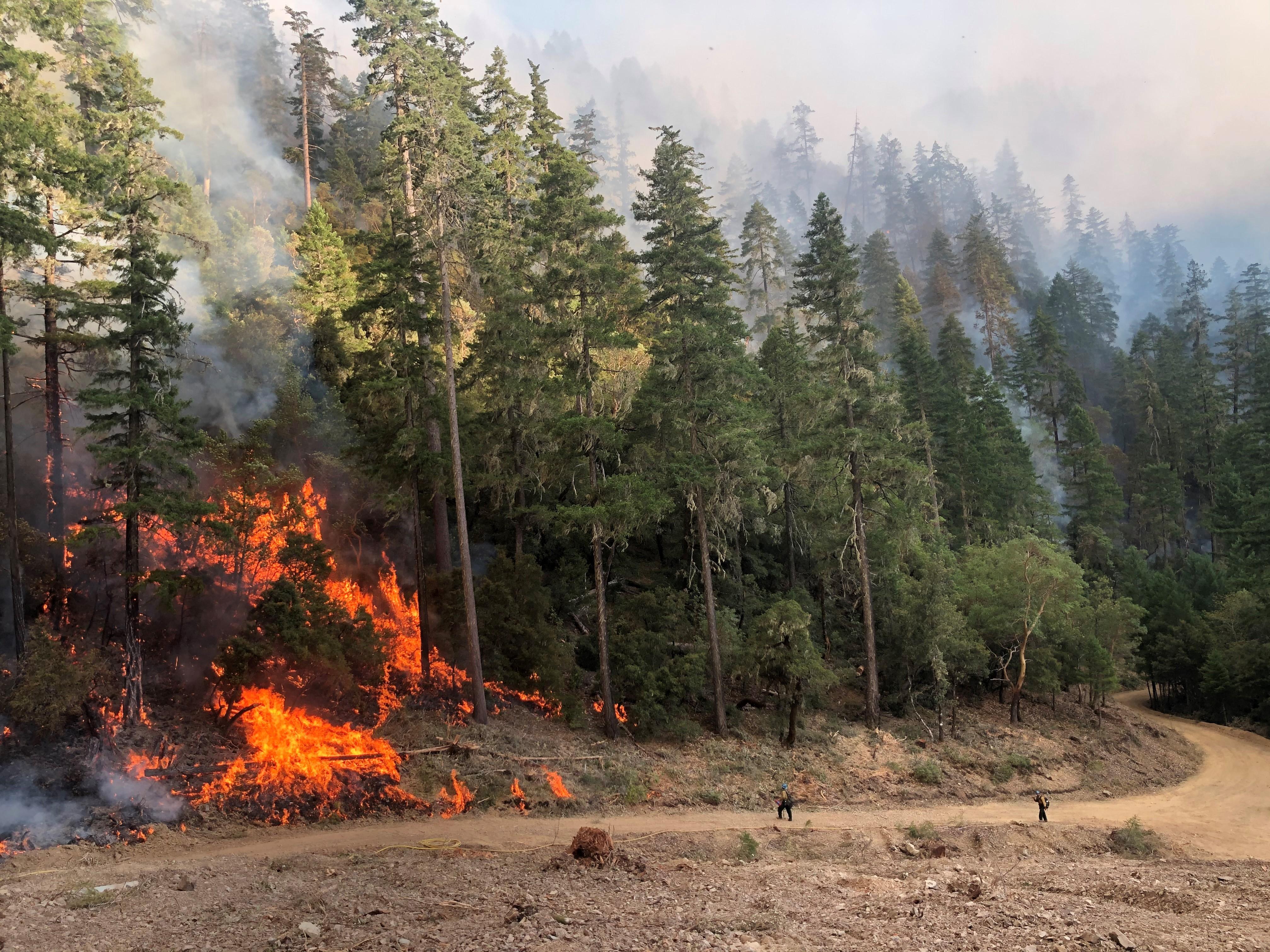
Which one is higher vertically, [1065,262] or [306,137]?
[1065,262]

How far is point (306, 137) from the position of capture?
48.9m

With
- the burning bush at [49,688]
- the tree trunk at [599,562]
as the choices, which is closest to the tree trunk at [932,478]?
the tree trunk at [599,562]

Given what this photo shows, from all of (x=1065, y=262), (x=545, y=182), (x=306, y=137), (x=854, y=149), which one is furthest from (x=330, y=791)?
(x=854, y=149)

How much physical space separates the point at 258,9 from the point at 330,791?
93.4m

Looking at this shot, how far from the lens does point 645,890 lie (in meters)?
13.0

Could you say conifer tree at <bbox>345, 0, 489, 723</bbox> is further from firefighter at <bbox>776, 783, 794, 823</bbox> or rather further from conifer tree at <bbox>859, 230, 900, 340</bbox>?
conifer tree at <bbox>859, 230, 900, 340</bbox>

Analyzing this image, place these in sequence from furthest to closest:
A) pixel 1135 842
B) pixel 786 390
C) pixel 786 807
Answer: pixel 786 390, pixel 786 807, pixel 1135 842

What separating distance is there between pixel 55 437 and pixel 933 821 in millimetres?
28490

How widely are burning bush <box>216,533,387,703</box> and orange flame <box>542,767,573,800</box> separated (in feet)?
20.3

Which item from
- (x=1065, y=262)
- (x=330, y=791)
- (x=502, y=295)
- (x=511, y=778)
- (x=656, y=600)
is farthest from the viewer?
(x=1065, y=262)

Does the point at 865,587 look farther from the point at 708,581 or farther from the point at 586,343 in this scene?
the point at 586,343

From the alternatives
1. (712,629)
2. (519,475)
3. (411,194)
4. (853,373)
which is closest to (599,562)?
(712,629)

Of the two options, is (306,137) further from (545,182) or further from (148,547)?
(148,547)

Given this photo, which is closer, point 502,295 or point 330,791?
point 330,791
